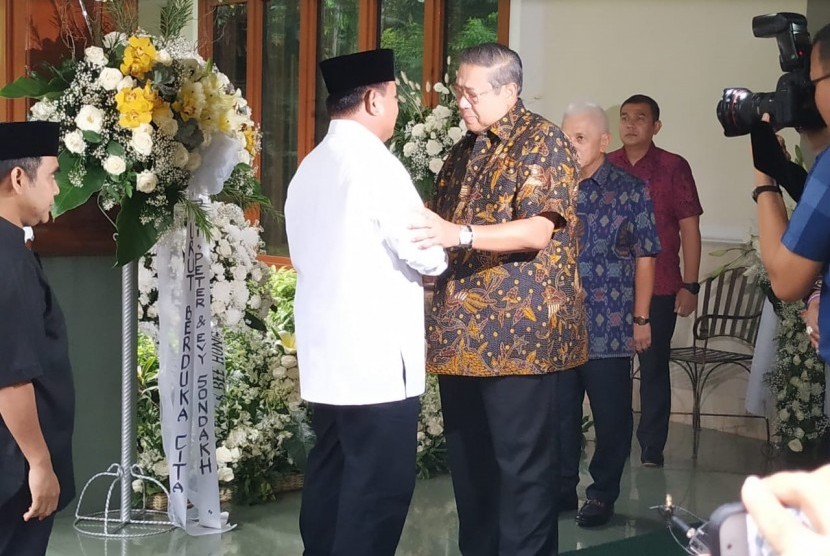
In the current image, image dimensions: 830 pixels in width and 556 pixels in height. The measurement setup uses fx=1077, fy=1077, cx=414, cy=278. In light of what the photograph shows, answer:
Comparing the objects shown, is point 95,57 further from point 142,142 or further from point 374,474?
point 374,474

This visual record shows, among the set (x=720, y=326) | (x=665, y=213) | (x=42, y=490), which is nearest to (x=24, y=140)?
(x=42, y=490)

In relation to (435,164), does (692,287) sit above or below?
below

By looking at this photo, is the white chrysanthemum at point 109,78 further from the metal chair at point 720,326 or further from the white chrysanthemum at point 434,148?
the metal chair at point 720,326

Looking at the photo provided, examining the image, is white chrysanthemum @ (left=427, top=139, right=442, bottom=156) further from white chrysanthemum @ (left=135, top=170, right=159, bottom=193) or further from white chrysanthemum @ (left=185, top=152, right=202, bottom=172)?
white chrysanthemum @ (left=135, top=170, right=159, bottom=193)

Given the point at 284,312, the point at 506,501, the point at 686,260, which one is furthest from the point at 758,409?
the point at 506,501

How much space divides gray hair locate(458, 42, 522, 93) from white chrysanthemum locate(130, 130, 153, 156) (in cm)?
110

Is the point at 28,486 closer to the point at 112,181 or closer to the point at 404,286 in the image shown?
the point at 404,286

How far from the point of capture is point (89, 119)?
3.41 meters

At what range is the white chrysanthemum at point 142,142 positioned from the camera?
340cm

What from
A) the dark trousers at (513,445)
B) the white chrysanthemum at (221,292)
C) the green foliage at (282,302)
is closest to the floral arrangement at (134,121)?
the white chrysanthemum at (221,292)

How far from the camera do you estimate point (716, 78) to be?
620cm

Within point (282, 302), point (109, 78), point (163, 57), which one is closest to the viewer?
point (109, 78)

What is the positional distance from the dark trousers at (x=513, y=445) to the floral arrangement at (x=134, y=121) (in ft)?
3.91

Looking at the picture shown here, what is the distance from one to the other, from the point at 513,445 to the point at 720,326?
3625mm
